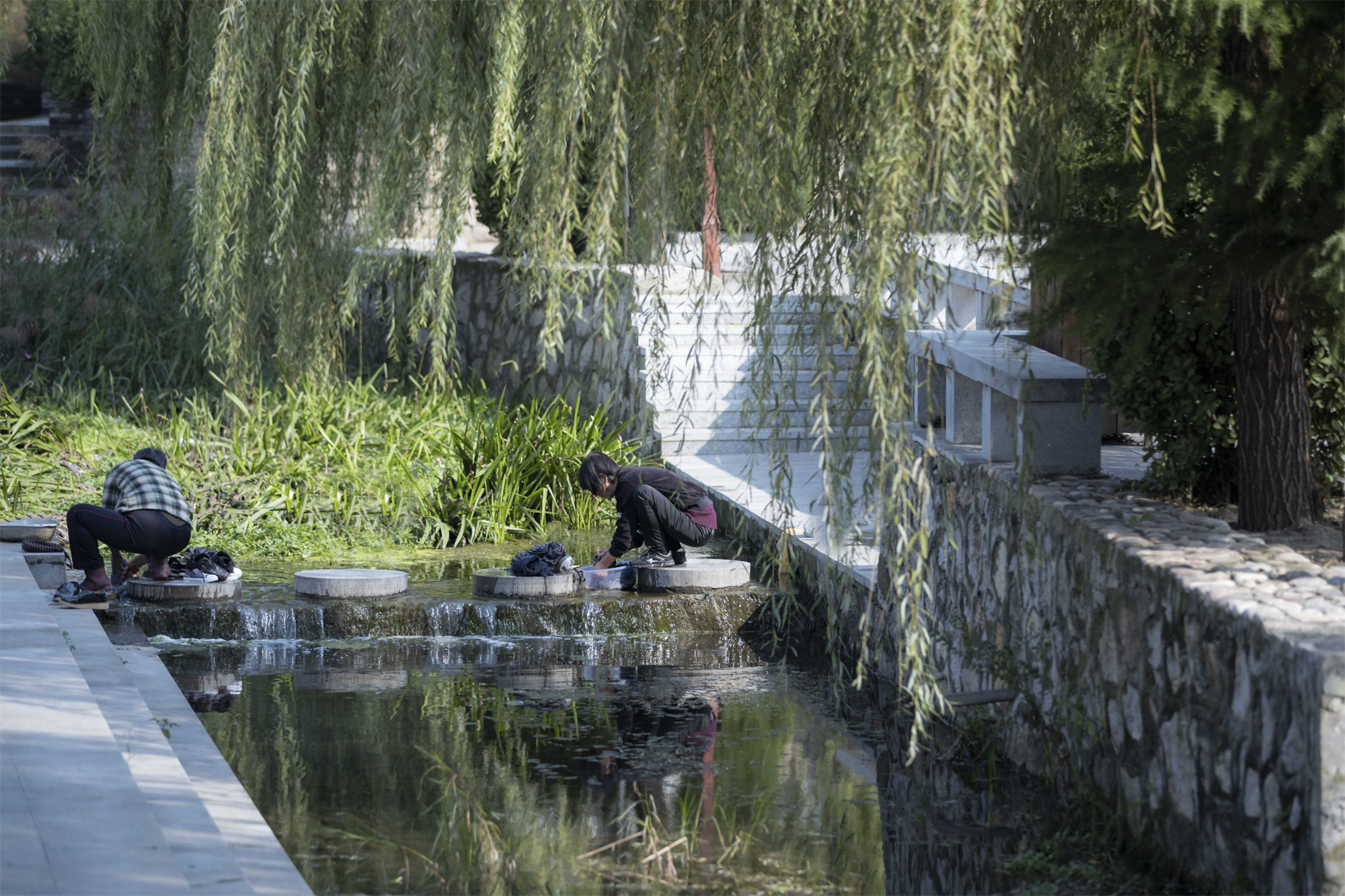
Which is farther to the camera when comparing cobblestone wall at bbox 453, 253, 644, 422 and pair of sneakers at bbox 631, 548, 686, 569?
cobblestone wall at bbox 453, 253, 644, 422

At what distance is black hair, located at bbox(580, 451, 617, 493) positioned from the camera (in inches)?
347

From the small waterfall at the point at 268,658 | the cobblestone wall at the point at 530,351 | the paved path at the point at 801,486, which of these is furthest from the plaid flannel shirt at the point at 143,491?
the cobblestone wall at the point at 530,351

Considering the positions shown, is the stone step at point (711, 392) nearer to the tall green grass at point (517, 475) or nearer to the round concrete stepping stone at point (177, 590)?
the tall green grass at point (517, 475)

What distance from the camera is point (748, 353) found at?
537 inches

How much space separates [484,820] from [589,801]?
0.82 m

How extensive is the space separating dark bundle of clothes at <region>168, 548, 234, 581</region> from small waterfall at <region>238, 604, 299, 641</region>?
336 millimetres

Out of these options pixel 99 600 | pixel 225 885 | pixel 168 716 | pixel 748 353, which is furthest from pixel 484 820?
pixel 748 353

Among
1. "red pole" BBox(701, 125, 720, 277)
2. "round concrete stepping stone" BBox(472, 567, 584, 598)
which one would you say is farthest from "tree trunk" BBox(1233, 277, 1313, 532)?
"round concrete stepping stone" BBox(472, 567, 584, 598)

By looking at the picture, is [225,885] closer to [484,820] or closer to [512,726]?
[484,820]

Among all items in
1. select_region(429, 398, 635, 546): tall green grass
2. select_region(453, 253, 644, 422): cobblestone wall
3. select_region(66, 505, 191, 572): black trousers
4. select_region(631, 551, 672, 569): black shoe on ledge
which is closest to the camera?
select_region(66, 505, 191, 572): black trousers

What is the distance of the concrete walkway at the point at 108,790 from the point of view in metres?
3.83

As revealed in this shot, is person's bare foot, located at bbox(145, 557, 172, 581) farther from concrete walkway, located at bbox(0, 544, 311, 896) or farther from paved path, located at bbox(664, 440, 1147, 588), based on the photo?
paved path, located at bbox(664, 440, 1147, 588)

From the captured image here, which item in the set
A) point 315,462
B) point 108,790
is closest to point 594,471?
point 315,462

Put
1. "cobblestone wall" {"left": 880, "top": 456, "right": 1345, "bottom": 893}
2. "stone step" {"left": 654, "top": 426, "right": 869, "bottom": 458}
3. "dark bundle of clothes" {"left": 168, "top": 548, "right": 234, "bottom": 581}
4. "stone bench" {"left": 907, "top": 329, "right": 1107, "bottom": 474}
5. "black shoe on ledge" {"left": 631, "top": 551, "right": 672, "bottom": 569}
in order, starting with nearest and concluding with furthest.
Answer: "cobblestone wall" {"left": 880, "top": 456, "right": 1345, "bottom": 893}
"stone bench" {"left": 907, "top": 329, "right": 1107, "bottom": 474}
"dark bundle of clothes" {"left": 168, "top": 548, "right": 234, "bottom": 581}
"black shoe on ledge" {"left": 631, "top": 551, "right": 672, "bottom": 569}
"stone step" {"left": 654, "top": 426, "right": 869, "bottom": 458}
